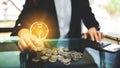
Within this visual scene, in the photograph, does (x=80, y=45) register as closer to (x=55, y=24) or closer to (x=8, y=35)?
(x=55, y=24)

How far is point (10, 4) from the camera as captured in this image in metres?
1.22

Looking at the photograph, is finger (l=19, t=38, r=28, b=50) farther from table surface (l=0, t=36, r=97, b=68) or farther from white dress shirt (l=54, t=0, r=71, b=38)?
white dress shirt (l=54, t=0, r=71, b=38)

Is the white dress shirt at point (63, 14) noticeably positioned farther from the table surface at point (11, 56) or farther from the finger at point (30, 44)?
the finger at point (30, 44)

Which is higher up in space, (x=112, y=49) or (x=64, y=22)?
(x=64, y=22)

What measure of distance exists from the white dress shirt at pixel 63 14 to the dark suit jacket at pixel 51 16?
0.02 m

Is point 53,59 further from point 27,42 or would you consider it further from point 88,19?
point 88,19

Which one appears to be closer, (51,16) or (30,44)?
(30,44)

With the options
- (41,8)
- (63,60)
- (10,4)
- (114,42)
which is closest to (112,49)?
(114,42)

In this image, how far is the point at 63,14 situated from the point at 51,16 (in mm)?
58

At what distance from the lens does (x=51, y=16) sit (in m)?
1.25

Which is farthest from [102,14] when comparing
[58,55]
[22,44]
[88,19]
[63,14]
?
[22,44]

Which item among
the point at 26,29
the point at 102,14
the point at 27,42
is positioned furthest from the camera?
the point at 102,14

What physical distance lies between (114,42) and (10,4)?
51cm

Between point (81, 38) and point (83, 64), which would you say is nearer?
point (83, 64)
